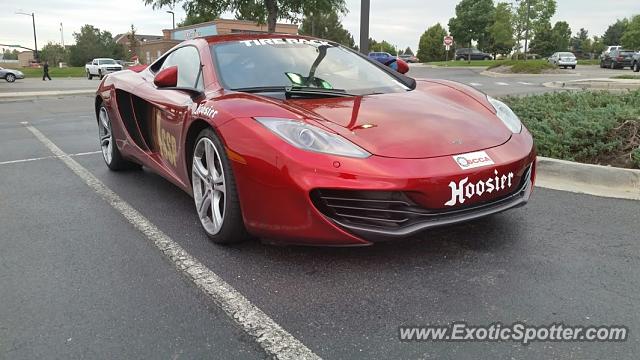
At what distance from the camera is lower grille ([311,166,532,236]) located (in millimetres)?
2494

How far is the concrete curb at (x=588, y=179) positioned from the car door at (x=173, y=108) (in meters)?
2.80

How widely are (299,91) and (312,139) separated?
715mm

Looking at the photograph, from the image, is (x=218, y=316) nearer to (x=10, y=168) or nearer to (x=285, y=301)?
(x=285, y=301)

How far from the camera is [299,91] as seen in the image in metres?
3.22

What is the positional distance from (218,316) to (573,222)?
7.72 ft

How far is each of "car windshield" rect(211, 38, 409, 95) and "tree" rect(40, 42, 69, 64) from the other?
4096 inches

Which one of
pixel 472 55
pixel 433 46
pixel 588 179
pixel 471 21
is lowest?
pixel 588 179

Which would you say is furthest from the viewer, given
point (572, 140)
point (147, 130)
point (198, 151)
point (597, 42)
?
point (597, 42)

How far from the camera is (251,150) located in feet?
8.82

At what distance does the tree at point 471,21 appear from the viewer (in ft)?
222

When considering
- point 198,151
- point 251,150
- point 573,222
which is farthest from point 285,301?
point 573,222

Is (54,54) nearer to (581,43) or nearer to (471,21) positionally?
(471,21)

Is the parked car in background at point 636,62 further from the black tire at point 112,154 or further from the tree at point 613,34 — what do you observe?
the tree at point 613,34

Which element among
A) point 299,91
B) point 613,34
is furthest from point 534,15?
point 613,34
